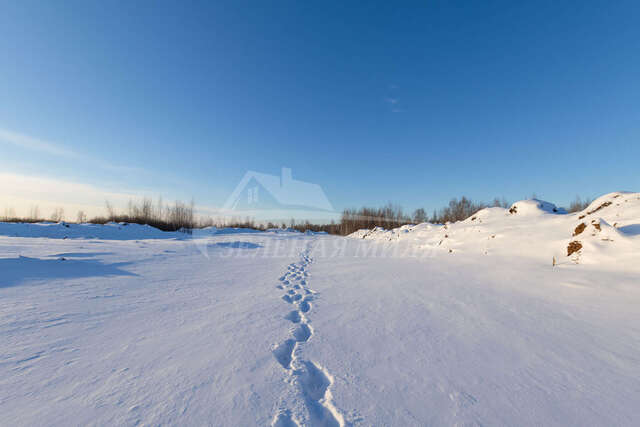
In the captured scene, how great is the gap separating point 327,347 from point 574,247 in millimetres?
3942

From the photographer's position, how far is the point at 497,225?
534 cm

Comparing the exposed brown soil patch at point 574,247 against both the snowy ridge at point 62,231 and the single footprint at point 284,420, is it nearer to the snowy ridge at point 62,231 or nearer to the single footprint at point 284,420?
the single footprint at point 284,420

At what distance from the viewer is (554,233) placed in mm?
3994

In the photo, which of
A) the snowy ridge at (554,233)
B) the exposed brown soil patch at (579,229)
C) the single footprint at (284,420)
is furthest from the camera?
the exposed brown soil patch at (579,229)

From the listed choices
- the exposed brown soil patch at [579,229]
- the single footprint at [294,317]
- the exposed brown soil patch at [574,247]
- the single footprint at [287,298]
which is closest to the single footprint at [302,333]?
the single footprint at [294,317]

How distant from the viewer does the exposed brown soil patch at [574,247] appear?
127 inches

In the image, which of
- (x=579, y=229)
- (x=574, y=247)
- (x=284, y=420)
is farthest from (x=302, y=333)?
(x=579, y=229)

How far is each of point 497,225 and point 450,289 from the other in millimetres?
3724

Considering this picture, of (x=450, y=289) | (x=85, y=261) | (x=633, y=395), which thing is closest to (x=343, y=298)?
(x=450, y=289)

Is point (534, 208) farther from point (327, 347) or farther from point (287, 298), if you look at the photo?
point (327, 347)

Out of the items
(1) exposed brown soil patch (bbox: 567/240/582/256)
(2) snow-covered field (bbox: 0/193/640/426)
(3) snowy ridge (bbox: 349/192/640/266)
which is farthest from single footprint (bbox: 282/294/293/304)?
(1) exposed brown soil patch (bbox: 567/240/582/256)

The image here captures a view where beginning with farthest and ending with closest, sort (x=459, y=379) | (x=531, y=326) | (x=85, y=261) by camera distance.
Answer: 1. (x=85, y=261)
2. (x=531, y=326)
3. (x=459, y=379)

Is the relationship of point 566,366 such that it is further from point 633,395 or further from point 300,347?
point 300,347

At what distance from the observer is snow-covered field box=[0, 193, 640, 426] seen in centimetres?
91
